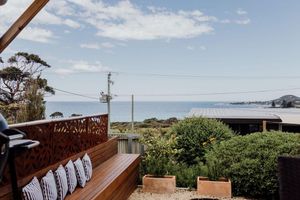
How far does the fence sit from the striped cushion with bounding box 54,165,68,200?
3337 mm

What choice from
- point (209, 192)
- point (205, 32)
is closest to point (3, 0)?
point (209, 192)

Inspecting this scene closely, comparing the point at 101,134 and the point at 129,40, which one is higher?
the point at 129,40

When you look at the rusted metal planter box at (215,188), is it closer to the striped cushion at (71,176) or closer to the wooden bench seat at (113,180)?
the wooden bench seat at (113,180)

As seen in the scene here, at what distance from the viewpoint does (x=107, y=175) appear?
4785 mm

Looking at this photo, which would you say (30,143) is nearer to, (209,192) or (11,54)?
(209,192)

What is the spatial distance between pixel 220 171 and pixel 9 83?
14.1 metres

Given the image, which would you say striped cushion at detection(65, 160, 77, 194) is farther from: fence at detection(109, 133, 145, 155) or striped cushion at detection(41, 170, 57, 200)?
fence at detection(109, 133, 145, 155)

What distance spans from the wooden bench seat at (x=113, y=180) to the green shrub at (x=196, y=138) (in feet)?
3.81

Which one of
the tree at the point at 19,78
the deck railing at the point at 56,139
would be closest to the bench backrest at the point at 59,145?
the deck railing at the point at 56,139

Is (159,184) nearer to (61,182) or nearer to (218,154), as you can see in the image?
(218,154)

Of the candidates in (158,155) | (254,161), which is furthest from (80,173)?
(254,161)

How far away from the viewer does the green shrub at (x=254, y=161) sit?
5.38 metres

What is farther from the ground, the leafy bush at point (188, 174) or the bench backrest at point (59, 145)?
the bench backrest at point (59, 145)

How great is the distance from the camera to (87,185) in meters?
4.25
